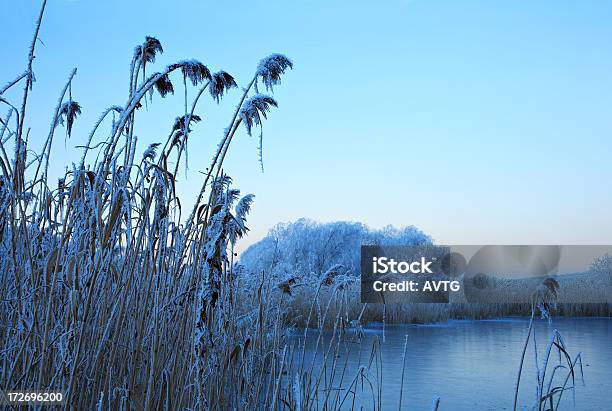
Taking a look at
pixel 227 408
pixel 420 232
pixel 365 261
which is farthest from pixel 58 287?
pixel 420 232

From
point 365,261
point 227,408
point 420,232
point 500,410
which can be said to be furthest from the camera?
point 420,232

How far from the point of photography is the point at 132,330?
6.46 ft

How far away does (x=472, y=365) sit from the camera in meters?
5.84

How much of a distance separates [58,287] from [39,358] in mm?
217

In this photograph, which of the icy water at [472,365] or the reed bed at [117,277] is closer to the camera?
the reed bed at [117,277]

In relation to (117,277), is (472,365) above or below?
below

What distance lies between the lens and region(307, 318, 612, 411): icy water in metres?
4.31

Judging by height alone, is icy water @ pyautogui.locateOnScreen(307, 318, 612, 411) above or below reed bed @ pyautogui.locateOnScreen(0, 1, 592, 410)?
below

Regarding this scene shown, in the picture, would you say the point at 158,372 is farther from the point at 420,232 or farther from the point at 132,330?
the point at 420,232

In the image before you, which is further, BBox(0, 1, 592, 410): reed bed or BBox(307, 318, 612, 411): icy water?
BBox(307, 318, 612, 411): icy water

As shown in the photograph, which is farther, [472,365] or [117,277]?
[472,365]

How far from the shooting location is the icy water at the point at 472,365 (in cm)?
431

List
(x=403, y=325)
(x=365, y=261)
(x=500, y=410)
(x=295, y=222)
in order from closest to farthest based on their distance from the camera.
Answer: (x=500, y=410)
(x=403, y=325)
(x=365, y=261)
(x=295, y=222)

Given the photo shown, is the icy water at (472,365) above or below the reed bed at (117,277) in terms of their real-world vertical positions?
below
